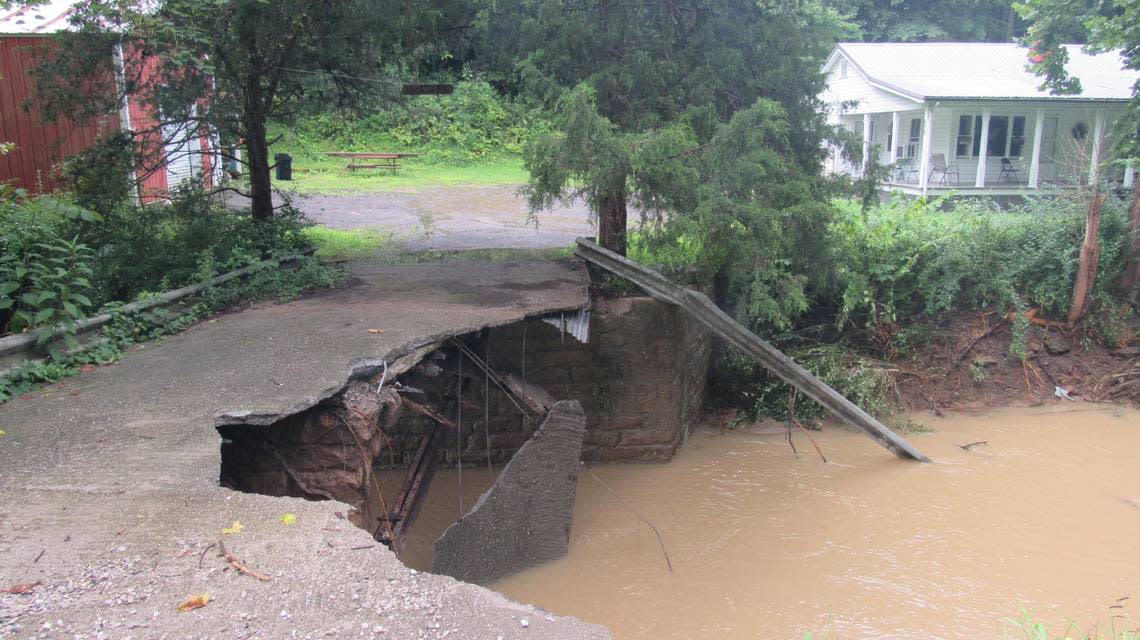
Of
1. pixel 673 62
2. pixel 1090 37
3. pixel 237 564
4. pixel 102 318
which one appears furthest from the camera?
pixel 1090 37

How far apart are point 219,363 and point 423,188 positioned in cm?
1459

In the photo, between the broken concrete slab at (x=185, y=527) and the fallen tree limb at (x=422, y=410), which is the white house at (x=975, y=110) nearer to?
the fallen tree limb at (x=422, y=410)

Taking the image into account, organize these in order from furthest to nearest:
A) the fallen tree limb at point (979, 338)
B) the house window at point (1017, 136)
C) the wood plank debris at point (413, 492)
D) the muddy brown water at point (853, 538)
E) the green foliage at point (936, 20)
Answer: the green foliage at point (936, 20) < the house window at point (1017, 136) < the fallen tree limb at point (979, 338) < the muddy brown water at point (853, 538) < the wood plank debris at point (413, 492)

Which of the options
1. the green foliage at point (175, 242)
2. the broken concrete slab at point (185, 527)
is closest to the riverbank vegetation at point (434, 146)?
the green foliage at point (175, 242)

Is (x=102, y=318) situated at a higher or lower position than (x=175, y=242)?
lower

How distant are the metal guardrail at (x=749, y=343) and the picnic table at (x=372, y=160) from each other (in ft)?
49.0

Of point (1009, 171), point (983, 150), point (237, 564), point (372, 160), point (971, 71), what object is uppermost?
point (971, 71)

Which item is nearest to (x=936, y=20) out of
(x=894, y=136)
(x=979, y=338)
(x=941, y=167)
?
(x=894, y=136)

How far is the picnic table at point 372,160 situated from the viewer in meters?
23.5

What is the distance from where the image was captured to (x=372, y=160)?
24.9 m

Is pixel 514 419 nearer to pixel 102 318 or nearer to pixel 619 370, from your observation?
pixel 619 370

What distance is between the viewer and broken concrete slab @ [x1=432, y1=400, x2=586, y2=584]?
22.4 feet

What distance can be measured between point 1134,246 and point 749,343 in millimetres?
7359

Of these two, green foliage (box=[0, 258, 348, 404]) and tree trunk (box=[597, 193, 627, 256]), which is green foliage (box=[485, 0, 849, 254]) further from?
green foliage (box=[0, 258, 348, 404])
